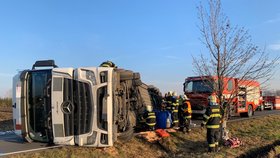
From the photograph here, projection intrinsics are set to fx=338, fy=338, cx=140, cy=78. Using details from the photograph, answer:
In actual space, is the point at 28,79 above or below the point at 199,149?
above

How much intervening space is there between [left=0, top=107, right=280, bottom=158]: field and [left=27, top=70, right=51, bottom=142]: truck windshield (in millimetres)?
824

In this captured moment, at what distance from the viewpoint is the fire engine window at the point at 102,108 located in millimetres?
8109

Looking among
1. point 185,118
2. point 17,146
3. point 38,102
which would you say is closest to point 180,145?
point 185,118

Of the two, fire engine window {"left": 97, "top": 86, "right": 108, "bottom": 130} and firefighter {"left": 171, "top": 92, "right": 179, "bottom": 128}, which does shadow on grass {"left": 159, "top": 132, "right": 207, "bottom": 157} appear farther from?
fire engine window {"left": 97, "top": 86, "right": 108, "bottom": 130}

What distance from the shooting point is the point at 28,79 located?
8.62 meters

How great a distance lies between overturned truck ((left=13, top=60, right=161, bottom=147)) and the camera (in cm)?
812

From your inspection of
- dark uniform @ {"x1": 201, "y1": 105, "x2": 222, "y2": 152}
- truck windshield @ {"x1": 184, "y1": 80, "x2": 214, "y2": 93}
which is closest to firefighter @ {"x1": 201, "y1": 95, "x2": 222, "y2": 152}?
dark uniform @ {"x1": 201, "y1": 105, "x2": 222, "y2": 152}

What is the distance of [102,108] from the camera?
320 inches

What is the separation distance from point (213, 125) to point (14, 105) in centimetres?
548

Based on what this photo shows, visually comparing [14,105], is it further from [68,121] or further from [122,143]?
[122,143]

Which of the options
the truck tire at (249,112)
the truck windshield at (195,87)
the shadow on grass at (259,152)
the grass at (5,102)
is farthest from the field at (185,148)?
the grass at (5,102)

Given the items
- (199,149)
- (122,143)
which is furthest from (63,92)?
(199,149)

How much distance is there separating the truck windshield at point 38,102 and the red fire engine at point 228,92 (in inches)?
241

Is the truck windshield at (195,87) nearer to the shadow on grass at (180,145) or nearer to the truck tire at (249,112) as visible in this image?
the truck tire at (249,112)
